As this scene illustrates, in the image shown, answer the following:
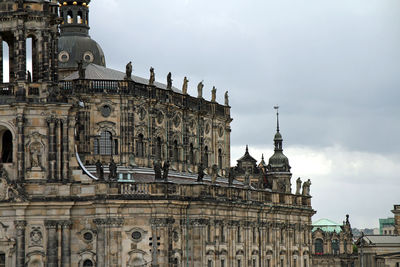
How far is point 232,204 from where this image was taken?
115 meters

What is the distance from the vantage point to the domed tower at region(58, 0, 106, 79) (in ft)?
392

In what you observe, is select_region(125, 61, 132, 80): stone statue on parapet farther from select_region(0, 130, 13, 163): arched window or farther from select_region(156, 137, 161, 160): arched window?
select_region(0, 130, 13, 163): arched window

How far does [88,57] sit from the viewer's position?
12050 cm

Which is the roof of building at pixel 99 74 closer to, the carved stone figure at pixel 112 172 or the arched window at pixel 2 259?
the carved stone figure at pixel 112 172

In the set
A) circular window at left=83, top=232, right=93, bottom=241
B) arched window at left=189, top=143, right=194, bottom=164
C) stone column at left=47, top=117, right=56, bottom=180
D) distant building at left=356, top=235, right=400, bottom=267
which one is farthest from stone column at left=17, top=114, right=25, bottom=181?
distant building at left=356, top=235, right=400, bottom=267

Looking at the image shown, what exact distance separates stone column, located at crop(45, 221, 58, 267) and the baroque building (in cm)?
8

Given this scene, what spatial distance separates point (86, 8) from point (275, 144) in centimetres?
5945

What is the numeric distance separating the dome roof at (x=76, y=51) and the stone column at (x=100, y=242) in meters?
21.3

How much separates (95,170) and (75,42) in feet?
51.5

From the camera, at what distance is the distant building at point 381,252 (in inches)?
7411

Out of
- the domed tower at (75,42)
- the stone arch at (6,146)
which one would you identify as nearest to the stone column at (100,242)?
the stone arch at (6,146)

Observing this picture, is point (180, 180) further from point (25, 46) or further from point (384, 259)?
point (384, 259)

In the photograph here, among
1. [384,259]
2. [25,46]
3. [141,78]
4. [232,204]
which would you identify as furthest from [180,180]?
[384,259]

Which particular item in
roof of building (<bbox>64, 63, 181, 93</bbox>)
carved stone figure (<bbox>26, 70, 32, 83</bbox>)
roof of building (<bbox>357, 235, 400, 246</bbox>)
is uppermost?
roof of building (<bbox>64, 63, 181, 93</bbox>)
